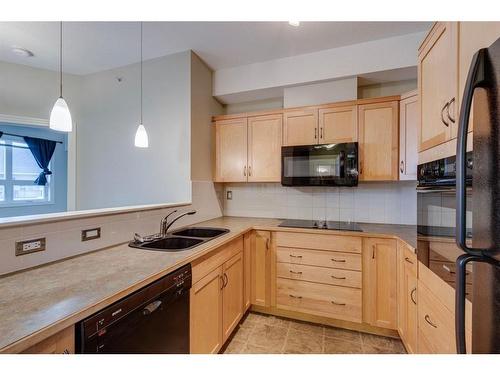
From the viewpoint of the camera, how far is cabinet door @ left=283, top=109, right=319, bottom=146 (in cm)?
234

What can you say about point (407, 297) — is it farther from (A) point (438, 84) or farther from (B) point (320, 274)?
(A) point (438, 84)

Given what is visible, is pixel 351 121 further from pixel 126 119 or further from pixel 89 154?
pixel 89 154

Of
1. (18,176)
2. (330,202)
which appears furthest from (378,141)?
(18,176)

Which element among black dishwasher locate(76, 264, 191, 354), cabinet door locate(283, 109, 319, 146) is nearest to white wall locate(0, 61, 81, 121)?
cabinet door locate(283, 109, 319, 146)

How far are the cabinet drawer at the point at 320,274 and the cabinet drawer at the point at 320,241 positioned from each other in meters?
0.19

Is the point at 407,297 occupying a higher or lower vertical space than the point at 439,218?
lower

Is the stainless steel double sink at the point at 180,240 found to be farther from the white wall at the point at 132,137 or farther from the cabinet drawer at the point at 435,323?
the cabinet drawer at the point at 435,323

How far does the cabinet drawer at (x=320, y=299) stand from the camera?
2.00 meters

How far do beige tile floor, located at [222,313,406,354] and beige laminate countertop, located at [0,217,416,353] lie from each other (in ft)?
3.31

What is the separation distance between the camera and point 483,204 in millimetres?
513

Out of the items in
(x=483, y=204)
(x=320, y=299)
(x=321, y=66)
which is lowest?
(x=320, y=299)

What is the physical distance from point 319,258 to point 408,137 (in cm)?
133

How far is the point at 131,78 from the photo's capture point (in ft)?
8.50

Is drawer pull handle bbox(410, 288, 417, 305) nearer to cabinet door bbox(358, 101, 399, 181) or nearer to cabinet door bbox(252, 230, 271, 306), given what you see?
cabinet door bbox(358, 101, 399, 181)
